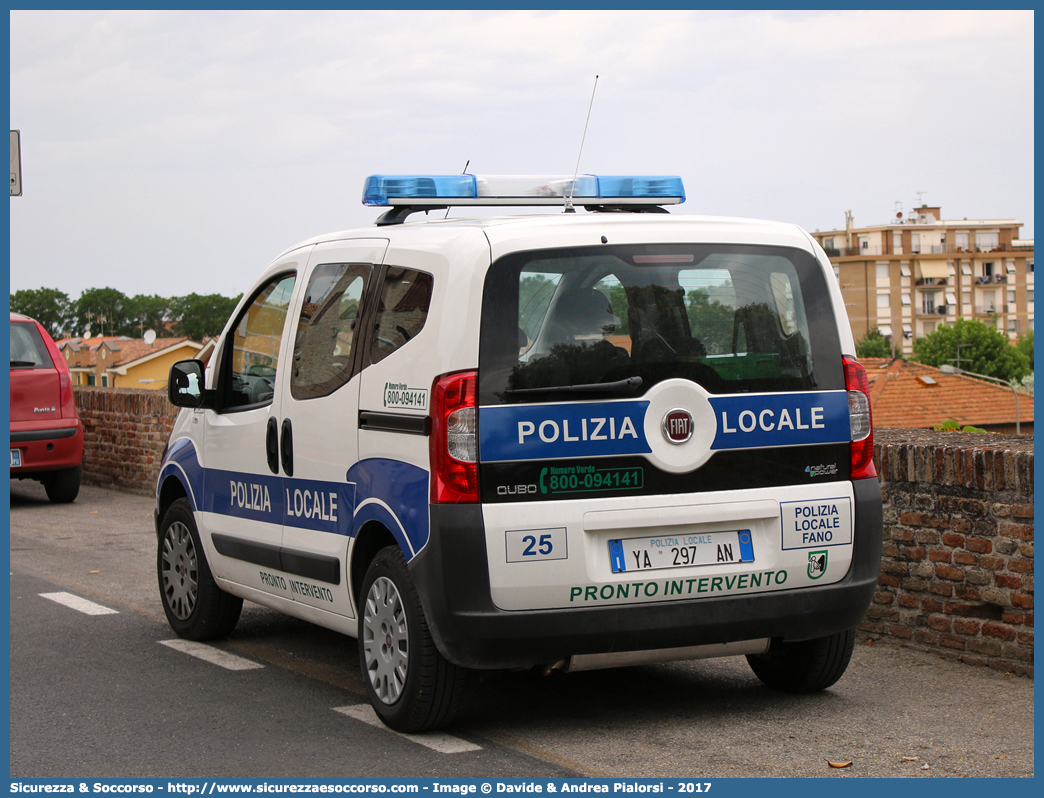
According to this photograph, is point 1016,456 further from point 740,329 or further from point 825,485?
point 740,329

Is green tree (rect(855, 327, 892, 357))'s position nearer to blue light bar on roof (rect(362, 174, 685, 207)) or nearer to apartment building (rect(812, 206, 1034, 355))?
apartment building (rect(812, 206, 1034, 355))

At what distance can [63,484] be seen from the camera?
14242mm

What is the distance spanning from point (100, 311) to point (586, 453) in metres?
89.7

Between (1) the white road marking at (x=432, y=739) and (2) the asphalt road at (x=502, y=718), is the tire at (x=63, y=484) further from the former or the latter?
(1) the white road marking at (x=432, y=739)

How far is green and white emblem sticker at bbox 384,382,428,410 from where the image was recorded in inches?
194

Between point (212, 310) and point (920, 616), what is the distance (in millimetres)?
82558

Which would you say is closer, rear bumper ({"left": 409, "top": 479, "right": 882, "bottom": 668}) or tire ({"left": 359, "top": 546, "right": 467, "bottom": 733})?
rear bumper ({"left": 409, "top": 479, "right": 882, "bottom": 668})

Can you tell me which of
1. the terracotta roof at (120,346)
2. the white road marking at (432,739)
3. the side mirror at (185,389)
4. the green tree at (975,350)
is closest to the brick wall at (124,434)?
the side mirror at (185,389)

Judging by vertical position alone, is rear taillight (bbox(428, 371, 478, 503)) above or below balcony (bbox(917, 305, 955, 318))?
below

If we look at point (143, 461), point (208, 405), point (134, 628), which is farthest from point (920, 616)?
point (143, 461)

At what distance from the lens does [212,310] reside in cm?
8600

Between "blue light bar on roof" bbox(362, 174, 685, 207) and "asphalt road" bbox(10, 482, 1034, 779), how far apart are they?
2124 millimetres

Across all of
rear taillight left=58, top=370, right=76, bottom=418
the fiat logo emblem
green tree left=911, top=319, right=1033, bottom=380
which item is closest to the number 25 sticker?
the fiat logo emblem

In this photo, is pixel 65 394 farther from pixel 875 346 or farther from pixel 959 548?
pixel 875 346
